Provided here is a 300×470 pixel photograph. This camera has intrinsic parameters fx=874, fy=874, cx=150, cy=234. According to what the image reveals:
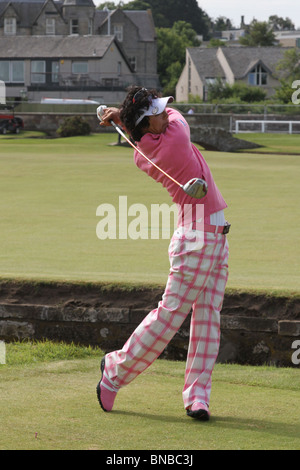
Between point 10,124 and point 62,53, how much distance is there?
36237 mm

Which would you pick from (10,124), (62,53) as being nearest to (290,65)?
(62,53)

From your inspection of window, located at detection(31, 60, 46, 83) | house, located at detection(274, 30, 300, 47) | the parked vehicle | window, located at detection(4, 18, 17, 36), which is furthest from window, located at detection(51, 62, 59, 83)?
house, located at detection(274, 30, 300, 47)

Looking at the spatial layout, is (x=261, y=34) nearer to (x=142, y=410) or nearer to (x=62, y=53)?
(x=62, y=53)

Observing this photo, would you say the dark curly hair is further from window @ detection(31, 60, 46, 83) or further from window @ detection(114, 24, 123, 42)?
window @ detection(114, 24, 123, 42)

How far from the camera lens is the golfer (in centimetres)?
475

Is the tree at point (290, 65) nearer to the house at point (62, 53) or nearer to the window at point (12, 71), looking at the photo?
the house at point (62, 53)

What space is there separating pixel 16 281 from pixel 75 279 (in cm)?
49

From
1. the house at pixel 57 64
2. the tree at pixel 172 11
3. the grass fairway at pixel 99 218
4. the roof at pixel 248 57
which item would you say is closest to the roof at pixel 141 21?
the roof at pixel 248 57

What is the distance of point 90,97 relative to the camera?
67.5 m

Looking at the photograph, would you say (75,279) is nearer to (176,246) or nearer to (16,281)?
(16,281)

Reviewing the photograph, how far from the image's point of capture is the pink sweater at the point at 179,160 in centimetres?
484

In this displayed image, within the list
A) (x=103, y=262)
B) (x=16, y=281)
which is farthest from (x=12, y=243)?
(x=16, y=281)

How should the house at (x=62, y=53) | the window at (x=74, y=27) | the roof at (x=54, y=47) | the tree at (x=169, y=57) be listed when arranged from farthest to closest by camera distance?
the tree at (x=169, y=57) → the window at (x=74, y=27) → the roof at (x=54, y=47) → the house at (x=62, y=53)

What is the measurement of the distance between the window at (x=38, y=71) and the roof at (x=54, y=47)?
1.70 ft
